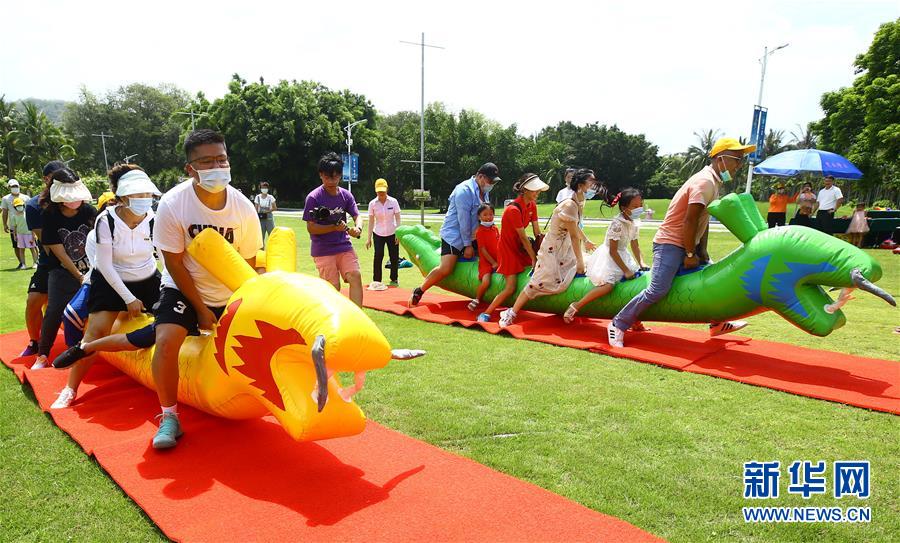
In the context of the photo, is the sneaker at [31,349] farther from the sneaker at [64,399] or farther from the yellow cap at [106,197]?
the sneaker at [64,399]

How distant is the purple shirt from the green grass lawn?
63.9 inches

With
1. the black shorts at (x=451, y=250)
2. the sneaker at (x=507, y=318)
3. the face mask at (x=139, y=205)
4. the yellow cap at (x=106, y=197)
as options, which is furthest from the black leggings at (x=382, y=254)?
the face mask at (x=139, y=205)

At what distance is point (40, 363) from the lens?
4879mm

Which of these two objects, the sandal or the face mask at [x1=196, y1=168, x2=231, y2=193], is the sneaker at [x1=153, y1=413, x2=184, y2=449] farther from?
the sandal

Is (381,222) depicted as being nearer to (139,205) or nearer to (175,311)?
(139,205)

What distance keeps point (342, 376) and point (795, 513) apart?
3.31 meters

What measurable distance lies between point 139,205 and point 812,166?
14545mm

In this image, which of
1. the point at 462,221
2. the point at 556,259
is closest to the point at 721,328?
the point at 556,259

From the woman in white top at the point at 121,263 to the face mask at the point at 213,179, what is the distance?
1.10 meters

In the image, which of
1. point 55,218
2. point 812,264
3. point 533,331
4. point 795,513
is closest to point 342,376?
point 533,331

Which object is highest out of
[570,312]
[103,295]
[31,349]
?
[103,295]

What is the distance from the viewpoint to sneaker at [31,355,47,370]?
483cm

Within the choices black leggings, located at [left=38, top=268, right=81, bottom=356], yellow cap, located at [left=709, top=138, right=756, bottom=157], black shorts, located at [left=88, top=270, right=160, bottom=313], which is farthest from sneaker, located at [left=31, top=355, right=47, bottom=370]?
yellow cap, located at [left=709, top=138, right=756, bottom=157]

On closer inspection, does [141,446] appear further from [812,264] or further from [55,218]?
[812,264]
